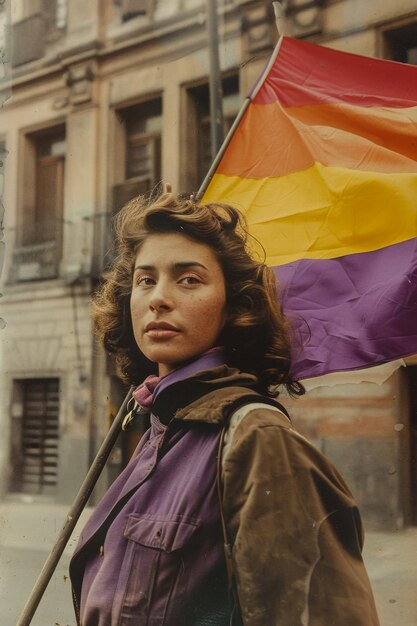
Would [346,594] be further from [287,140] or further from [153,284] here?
[287,140]

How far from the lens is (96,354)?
584 cm

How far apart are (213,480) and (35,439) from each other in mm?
4055

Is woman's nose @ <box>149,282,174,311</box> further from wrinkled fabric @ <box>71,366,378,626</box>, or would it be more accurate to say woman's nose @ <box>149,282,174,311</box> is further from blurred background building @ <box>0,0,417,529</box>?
blurred background building @ <box>0,0,417,529</box>

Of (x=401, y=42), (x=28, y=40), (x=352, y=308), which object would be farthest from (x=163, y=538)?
(x=28, y=40)

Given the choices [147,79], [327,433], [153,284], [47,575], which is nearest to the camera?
[153,284]

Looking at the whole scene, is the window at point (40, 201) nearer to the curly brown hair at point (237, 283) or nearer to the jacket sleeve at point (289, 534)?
the curly brown hair at point (237, 283)

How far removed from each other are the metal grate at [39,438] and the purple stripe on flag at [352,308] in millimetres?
2623

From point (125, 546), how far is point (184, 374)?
309mm

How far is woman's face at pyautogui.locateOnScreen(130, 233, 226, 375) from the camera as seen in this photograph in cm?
139

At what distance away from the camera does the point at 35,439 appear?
16.5 ft

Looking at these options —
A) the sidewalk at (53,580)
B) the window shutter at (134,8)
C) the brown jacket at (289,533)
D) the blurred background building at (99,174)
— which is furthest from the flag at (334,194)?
the window shutter at (134,8)

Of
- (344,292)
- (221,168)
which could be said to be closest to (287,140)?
(221,168)

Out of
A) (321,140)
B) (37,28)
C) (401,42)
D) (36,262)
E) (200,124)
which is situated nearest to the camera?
(321,140)

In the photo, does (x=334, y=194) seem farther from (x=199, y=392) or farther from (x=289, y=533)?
(x=289, y=533)
